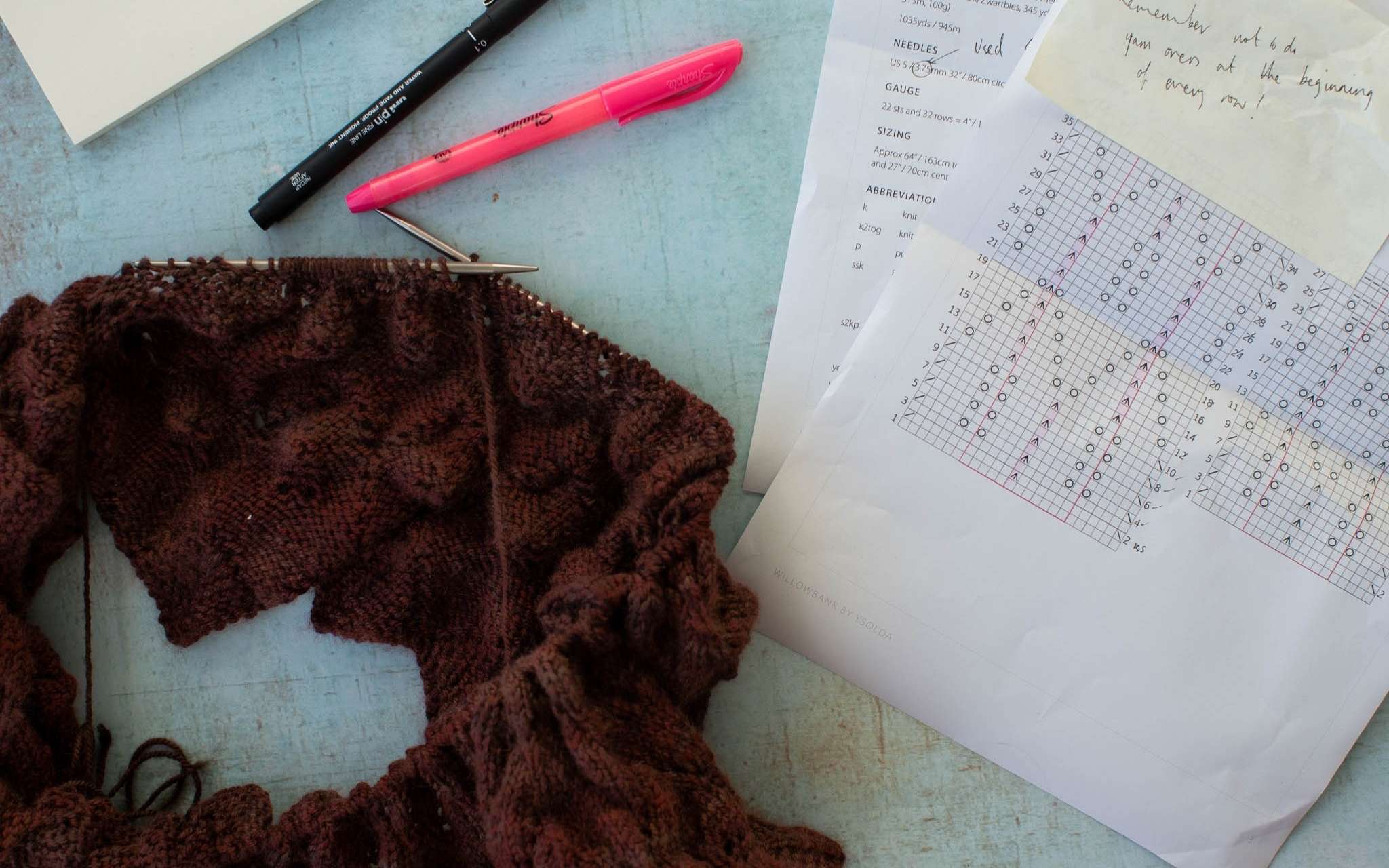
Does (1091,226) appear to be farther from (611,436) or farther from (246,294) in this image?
(246,294)

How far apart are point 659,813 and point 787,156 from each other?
491mm

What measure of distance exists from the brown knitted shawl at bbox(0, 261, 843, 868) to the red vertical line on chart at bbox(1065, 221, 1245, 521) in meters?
0.28

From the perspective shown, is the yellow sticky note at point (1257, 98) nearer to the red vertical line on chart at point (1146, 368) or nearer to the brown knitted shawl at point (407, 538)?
the red vertical line on chart at point (1146, 368)

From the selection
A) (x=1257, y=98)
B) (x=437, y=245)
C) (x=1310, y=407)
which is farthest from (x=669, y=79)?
(x=1310, y=407)

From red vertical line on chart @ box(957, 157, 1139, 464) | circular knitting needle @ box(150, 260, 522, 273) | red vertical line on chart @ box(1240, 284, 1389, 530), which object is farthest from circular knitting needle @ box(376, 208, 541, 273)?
red vertical line on chart @ box(1240, 284, 1389, 530)

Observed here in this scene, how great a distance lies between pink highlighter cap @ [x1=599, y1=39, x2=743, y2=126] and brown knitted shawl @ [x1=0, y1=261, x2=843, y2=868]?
17cm

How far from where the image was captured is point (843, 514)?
70 centimetres

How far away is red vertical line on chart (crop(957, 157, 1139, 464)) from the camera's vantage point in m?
0.68

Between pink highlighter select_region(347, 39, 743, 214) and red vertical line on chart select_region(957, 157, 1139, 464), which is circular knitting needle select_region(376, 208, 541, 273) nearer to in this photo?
pink highlighter select_region(347, 39, 743, 214)

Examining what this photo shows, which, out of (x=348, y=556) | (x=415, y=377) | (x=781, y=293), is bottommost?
(x=348, y=556)

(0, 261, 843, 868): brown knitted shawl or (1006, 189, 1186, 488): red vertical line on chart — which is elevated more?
(1006, 189, 1186, 488): red vertical line on chart

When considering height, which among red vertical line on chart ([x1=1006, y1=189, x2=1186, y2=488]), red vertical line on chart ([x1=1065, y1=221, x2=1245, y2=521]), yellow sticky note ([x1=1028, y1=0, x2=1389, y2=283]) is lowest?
red vertical line on chart ([x1=1006, y1=189, x2=1186, y2=488])

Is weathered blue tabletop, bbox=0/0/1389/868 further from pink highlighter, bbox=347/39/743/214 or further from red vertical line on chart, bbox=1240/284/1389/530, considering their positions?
red vertical line on chart, bbox=1240/284/1389/530

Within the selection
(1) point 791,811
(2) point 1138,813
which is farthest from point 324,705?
(2) point 1138,813
